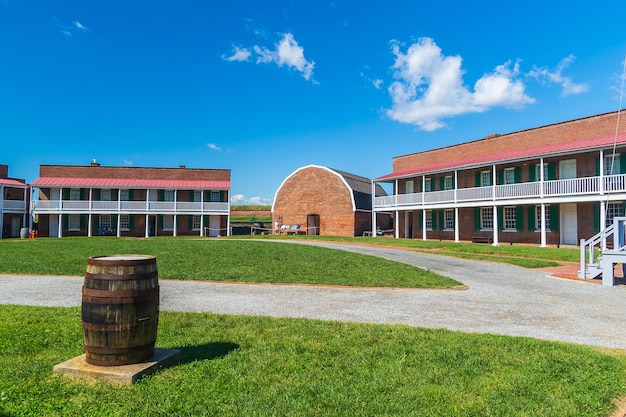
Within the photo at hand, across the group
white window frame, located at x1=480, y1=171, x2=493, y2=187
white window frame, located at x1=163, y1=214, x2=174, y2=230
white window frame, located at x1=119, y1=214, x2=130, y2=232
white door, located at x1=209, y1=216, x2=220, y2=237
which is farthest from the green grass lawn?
white window frame, located at x1=119, y1=214, x2=130, y2=232

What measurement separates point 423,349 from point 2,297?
8.03 meters

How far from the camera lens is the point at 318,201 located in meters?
38.8

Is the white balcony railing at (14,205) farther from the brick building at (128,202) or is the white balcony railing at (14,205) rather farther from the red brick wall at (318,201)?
the red brick wall at (318,201)

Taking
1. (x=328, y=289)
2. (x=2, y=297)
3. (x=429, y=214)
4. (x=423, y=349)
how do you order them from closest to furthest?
1. (x=423, y=349)
2. (x=2, y=297)
3. (x=328, y=289)
4. (x=429, y=214)

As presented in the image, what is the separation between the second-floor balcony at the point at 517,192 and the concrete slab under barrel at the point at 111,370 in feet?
73.6

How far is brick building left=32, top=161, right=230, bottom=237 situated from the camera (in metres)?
37.6

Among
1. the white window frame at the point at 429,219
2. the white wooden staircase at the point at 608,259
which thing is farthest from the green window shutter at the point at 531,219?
the white wooden staircase at the point at 608,259

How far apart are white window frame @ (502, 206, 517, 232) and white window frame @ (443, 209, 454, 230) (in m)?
4.21

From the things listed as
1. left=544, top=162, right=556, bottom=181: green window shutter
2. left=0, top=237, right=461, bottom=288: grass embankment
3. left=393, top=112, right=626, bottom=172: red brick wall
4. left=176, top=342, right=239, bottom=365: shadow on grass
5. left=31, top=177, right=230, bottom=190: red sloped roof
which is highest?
left=393, top=112, right=626, bottom=172: red brick wall

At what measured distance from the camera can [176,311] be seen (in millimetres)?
7102

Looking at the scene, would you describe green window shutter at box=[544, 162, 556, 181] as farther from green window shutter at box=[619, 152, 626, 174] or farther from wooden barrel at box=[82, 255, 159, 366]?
wooden barrel at box=[82, 255, 159, 366]

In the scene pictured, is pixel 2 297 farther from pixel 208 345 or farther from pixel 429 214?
pixel 429 214

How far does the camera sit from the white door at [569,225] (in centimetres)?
2397

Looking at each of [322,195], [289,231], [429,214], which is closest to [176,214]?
[289,231]
